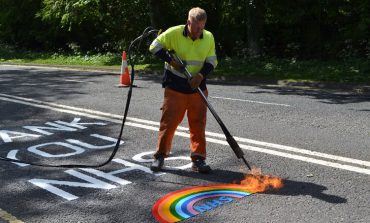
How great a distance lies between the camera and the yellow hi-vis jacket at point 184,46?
4.89 m

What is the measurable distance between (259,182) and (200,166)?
2.30 feet

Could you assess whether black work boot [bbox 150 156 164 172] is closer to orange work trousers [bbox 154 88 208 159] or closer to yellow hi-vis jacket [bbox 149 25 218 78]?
orange work trousers [bbox 154 88 208 159]

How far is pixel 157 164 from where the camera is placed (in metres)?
5.13

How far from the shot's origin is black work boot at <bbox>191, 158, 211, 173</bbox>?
5.00 metres

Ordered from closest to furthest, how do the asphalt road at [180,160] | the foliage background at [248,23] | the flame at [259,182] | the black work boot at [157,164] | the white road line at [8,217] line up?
the white road line at [8,217], the asphalt road at [180,160], the flame at [259,182], the black work boot at [157,164], the foliage background at [248,23]

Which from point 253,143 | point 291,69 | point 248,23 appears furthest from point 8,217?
point 248,23

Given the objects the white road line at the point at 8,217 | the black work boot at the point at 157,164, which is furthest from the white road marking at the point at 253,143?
the white road line at the point at 8,217

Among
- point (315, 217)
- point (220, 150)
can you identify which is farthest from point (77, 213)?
point (220, 150)

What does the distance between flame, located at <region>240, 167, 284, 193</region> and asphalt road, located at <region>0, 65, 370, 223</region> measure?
0.09 m

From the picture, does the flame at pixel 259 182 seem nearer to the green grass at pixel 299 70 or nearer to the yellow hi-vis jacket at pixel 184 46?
the yellow hi-vis jacket at pixel 184 46

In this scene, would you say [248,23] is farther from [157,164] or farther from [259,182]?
[259,182]

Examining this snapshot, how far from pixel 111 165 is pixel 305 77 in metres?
9.98

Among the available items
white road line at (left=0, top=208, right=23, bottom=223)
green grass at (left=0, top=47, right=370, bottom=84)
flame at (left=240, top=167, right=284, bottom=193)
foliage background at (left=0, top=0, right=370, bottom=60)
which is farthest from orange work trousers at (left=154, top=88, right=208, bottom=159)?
foliage background at (left=0, top=0, right=370, bottom=60)

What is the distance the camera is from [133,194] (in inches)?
175
